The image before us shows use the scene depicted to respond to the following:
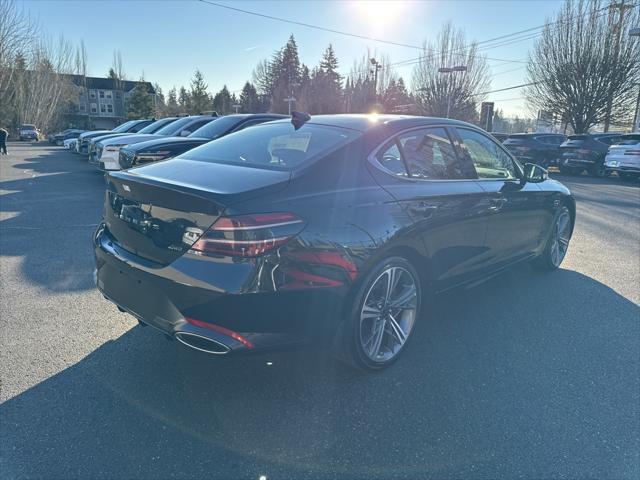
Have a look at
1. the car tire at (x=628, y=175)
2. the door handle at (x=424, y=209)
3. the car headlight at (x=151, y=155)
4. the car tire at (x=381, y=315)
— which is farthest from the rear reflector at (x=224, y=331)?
the car tire at (x=628, y=175)

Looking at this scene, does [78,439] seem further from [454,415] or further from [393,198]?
[393,198]

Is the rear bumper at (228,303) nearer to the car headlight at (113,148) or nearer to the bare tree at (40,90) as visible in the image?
the car headlight at (113,148)

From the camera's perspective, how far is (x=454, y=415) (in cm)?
253

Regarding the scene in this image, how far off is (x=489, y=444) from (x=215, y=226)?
1.79 m

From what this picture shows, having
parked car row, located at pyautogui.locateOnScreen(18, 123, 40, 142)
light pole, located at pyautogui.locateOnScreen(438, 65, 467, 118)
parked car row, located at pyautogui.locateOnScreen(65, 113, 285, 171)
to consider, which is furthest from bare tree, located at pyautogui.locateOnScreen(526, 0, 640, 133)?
parked car row, located at pyautogui.locateOnScreen(18, 123, 40, 142)

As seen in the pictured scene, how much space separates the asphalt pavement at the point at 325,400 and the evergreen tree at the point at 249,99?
66.8 metres

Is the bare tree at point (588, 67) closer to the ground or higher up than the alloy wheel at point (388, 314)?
higher up

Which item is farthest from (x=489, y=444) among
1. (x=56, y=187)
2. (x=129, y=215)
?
(x=56, y=187)

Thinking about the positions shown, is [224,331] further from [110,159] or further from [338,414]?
[110,159]

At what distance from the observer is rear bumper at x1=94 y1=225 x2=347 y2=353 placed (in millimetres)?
2188

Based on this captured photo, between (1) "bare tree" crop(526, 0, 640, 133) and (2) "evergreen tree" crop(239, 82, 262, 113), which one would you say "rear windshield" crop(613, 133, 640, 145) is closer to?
(1) "bare tree" crop(526, 0, 640, 133)

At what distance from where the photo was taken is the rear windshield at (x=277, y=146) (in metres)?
2.78

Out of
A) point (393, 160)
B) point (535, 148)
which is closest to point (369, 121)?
point (393, 160)

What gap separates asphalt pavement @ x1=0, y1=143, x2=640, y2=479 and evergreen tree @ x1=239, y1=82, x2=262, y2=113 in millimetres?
66816
